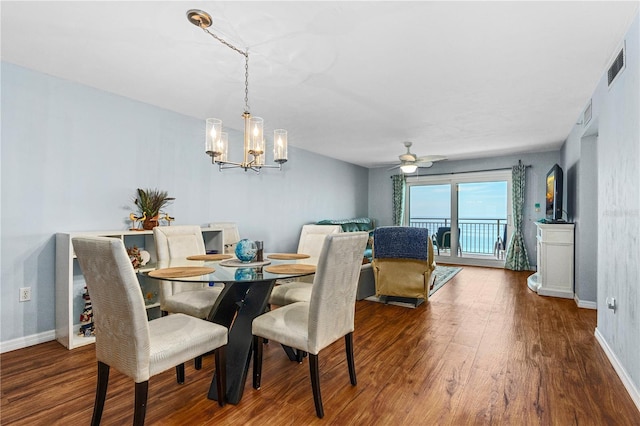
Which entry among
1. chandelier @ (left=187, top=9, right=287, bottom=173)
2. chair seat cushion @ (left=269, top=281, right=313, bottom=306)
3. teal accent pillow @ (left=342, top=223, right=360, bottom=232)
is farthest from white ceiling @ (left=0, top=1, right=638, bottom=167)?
teal accent pillow @ (left=342, top=223, right=360, bottom=232)

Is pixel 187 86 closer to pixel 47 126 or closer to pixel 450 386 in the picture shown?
pixel 47 126

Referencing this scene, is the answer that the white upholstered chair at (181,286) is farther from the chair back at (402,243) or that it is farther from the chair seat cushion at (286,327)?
the chair back at (402,243)

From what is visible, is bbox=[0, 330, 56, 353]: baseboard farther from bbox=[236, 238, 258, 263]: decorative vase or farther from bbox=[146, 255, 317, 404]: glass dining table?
bbox=[236, 238, 258, 263]: decorative vase

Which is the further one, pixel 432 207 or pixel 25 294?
pixel 432 207

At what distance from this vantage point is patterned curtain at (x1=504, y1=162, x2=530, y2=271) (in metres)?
6.53

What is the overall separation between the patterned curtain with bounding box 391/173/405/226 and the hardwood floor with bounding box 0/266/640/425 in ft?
16.0

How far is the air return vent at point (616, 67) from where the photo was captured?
2312 mm

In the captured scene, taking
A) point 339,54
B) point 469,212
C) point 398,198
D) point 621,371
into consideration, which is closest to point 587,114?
point 621,371

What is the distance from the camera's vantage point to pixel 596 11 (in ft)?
6.53

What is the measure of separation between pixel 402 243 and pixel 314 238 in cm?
118

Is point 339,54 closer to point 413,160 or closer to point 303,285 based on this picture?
point 303,285

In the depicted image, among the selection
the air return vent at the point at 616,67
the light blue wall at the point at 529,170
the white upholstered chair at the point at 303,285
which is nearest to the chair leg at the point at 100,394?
the white upholstered chair at the point at 303,285

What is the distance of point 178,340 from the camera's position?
5.62 feet

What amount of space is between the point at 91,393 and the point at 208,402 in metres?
0.78
